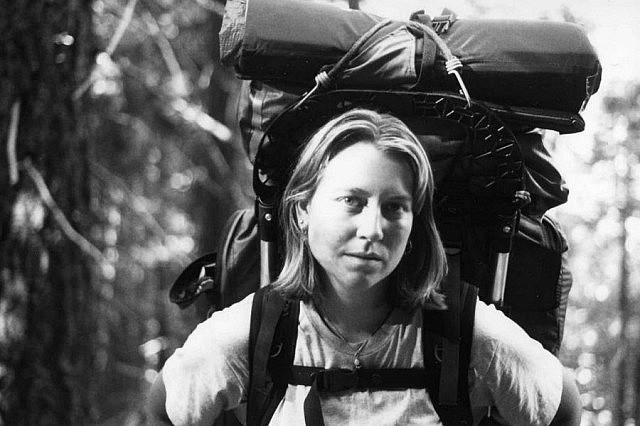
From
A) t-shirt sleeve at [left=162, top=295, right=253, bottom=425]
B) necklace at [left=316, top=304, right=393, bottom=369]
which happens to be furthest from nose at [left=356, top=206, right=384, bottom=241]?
t-shirt sleeve at [left=162, top=295, right=253, bottom=425]

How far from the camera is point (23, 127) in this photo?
12.7 feet

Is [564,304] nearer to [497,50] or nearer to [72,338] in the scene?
[497,50]

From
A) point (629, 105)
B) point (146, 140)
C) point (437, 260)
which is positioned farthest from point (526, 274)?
point (146, 140)

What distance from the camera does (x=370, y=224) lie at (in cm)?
218

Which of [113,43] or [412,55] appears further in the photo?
[113,43]

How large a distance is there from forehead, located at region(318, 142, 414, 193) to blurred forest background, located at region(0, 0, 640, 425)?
0.72 metres

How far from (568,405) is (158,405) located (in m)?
1.21

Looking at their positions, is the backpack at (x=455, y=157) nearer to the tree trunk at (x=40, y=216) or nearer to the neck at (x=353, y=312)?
the neck at (x=353, y=312)

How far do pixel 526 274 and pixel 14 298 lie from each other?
2.46 metres

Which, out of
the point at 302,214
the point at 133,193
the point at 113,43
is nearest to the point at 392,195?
the point at 302,214

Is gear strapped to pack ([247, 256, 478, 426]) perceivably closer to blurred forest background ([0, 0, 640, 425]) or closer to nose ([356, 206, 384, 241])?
nose ([356, 206, 384, 241])

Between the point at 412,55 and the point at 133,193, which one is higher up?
the point at 412,55

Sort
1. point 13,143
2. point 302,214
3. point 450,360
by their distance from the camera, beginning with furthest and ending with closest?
point 13,143, point 302,214, point 450,360

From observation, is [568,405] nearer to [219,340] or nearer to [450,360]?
[450,360]
